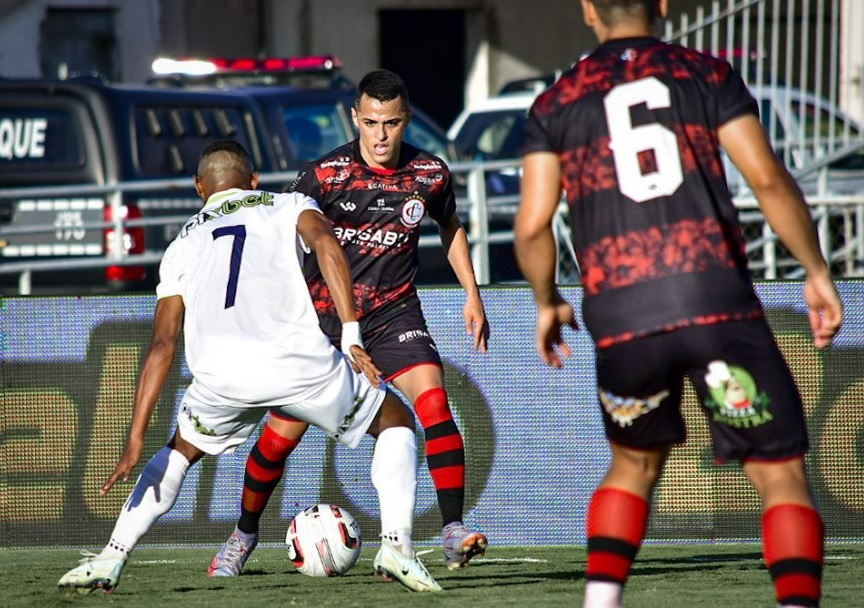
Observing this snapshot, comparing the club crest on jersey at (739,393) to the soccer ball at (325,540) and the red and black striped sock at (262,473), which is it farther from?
the red and black striped sock at (262,473)

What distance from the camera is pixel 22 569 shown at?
7387 mm

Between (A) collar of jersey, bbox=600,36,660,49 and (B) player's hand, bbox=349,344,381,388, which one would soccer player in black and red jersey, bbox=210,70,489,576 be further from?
(A) collar of jersey, bbox=600,36,660,49

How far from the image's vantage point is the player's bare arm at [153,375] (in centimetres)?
607

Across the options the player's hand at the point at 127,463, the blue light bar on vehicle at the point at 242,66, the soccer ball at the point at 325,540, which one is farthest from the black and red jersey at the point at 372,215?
the blue light bar on vehicle at the point at 242,66

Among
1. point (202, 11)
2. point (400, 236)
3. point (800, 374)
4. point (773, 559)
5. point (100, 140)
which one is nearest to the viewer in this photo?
point (773, 559)

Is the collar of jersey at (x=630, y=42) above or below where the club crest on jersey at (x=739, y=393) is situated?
above

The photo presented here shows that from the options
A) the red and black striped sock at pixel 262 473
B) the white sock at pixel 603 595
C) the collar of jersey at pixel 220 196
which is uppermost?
the collar of jersey at pixel 220 196

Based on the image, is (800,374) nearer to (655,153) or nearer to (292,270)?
(292,270)

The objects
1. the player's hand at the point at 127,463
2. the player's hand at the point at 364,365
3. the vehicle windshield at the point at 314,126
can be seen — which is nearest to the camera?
the player's hand at the point at 364,365

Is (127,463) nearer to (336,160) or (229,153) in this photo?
(229,153)

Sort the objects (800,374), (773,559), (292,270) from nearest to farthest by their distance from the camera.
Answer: (773,559) < (292,270) < (800,374)

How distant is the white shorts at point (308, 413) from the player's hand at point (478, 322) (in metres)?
0.67

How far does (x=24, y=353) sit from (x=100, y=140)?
5.38 meters

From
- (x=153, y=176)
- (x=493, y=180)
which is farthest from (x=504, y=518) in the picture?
(x=493, y=180)
